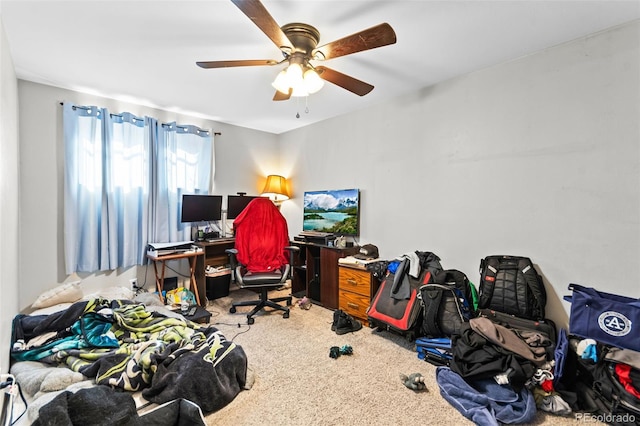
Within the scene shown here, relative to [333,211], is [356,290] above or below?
below

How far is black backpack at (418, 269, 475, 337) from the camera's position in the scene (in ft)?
7.87

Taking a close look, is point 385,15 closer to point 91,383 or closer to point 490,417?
point 490,417

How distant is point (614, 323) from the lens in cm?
170

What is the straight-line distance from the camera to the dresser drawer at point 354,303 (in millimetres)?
3047

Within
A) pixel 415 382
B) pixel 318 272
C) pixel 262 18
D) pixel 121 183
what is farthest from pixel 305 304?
pixel 262 18

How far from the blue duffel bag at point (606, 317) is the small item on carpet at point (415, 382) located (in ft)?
3.32

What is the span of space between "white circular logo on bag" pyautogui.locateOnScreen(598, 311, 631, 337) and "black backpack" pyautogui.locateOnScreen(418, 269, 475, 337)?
0.84m

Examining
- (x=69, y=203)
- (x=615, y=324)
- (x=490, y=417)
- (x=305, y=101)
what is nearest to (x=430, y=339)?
(x=490, y=417)

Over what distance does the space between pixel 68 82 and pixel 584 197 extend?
4.65 meters

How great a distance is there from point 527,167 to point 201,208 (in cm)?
360

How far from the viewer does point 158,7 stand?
1773 mm

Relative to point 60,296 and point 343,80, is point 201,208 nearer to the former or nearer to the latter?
point 60,296

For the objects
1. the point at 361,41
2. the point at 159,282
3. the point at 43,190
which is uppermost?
the point at 361,41

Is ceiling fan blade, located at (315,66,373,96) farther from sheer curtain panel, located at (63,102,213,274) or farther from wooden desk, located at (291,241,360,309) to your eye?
sheer curtain panel, located at (63,102,213,274)
